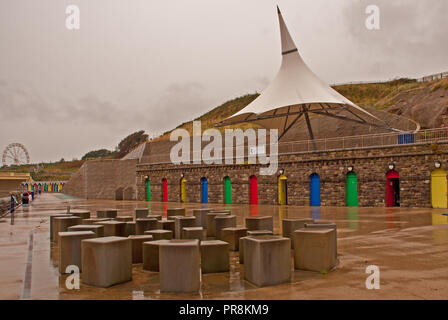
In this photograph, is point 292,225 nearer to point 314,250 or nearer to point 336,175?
point 314,250

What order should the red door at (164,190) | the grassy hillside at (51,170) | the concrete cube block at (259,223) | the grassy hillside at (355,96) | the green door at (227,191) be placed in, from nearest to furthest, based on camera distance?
the concrete cube block at (259,223) < the green door at (227,191) < the red door at (164,190) < the grassy hillside at (355,96) < the grassy hillside at (51,170)

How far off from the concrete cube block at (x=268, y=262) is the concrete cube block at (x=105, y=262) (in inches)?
80.8

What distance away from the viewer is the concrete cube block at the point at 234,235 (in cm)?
933

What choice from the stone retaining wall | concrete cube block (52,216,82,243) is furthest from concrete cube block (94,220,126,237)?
the stone retaining wall

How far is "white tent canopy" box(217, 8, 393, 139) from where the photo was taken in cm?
2700

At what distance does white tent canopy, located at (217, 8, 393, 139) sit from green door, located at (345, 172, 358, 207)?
5.16m

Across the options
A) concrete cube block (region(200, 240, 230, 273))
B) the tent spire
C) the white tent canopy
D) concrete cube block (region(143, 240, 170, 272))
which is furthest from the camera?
the tent spire

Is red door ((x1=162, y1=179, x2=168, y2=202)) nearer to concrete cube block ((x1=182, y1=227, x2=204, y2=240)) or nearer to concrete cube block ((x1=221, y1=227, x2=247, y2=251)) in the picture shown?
concrete cube block ((x1=221, y1=227, x2=247, y2=251))

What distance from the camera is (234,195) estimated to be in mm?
29719

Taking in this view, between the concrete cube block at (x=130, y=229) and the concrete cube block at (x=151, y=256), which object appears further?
the concrete cube block at (x=130, y=229)

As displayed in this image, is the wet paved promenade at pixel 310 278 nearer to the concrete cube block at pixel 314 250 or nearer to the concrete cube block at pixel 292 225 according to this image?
the concrete cube block at pixel 314 250

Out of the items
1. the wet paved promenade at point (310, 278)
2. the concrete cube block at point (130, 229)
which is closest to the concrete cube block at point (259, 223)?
the wet paved promenade at point (310, 278)
